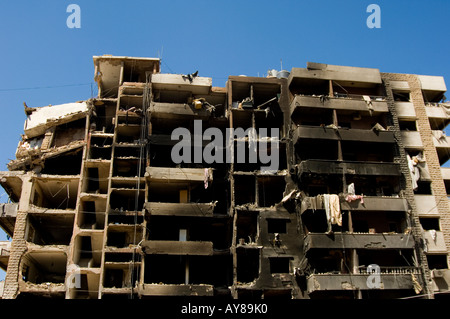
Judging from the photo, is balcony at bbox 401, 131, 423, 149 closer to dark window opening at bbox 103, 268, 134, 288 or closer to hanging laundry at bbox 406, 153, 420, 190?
hanging laundry at bbox 406, 153, 420, 190

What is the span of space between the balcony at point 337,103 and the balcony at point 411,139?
3.32 meters

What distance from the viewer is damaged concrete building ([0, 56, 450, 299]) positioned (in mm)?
42062

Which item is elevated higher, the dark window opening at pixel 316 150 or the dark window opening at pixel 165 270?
the dark window opening at pixel 316 150

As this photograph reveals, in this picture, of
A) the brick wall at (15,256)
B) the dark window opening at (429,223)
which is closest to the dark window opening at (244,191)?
the dark window opening at (429,223)

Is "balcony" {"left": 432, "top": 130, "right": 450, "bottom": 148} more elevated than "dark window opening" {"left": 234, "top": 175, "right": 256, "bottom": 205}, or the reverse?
A: "balcony" {"left": 432, "top": 130, "right": 450, "bottom": 148}

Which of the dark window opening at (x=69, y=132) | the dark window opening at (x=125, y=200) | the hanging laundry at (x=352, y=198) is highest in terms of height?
the dark window opening at (x=69, y=132)

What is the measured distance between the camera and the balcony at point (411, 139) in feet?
160

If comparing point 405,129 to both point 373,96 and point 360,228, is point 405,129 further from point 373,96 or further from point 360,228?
point 360,228

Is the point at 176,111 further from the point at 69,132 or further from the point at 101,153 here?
the point at 69,132

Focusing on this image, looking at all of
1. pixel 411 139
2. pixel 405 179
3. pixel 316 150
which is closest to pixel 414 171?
pixel 405 179

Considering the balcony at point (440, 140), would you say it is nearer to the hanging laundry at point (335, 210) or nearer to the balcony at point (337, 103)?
the balcony at point (337, 103)

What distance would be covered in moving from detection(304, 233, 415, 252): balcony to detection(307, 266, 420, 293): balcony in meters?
2.02

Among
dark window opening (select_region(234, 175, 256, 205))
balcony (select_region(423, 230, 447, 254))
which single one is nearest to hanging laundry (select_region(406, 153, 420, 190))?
balcony (select_region(423, 230, 447, 254))

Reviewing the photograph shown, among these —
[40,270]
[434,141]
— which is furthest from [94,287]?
[434,141]
